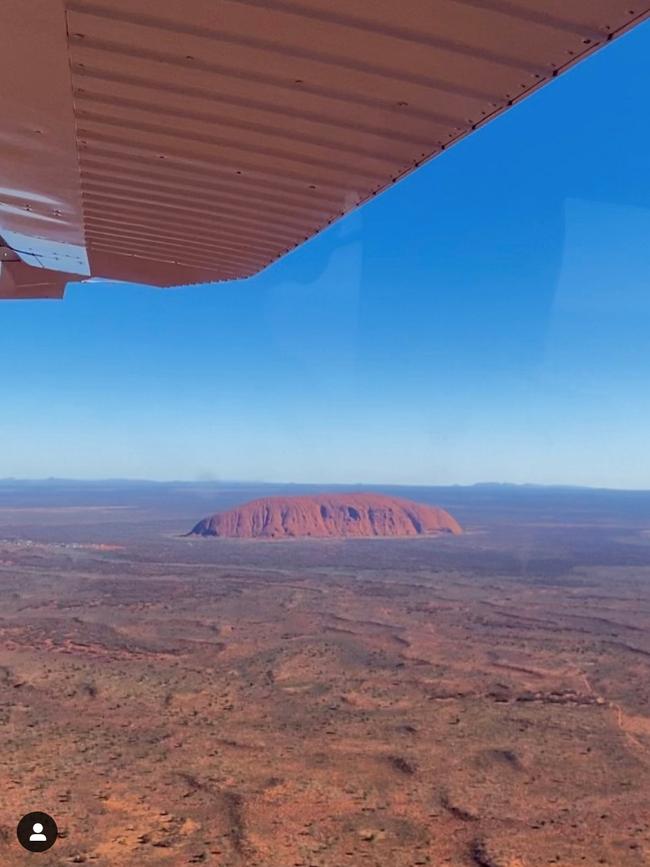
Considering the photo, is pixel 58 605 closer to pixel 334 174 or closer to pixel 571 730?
pixel 571 730

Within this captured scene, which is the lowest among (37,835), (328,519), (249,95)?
(328,519)

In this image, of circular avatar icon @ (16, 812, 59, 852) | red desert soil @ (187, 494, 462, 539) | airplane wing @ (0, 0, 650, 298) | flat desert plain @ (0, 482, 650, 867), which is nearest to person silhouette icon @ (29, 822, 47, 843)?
circular avatar icon @ (16, 812, 59, 852)

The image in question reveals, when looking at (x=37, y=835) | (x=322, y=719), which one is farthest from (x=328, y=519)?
(x=37, y=835)

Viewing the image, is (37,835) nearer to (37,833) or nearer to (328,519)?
(37,833)

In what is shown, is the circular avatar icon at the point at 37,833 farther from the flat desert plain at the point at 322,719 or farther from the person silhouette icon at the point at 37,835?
the flat desert plain at the point at 322,719

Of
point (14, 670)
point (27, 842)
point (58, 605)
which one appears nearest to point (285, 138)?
point (27, 842)

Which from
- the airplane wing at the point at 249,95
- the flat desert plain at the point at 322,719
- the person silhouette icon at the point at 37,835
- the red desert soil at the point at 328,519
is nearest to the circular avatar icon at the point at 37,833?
the person silhouette icon at the point at 37,835

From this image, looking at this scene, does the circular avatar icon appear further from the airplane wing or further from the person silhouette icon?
the airplane wing
